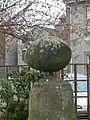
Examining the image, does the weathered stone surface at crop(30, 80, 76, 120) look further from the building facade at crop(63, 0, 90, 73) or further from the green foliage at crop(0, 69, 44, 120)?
the building facade at crop(63, 0, 90, 73)

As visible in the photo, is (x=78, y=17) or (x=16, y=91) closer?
(x=16, y=91)

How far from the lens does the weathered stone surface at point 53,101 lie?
3461mm

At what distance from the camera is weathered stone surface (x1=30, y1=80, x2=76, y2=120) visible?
3461mm

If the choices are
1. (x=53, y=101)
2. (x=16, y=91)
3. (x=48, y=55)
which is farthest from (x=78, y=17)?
(x=53, y=101)

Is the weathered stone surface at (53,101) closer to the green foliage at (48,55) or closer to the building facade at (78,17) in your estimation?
the green foliage at (48,55)

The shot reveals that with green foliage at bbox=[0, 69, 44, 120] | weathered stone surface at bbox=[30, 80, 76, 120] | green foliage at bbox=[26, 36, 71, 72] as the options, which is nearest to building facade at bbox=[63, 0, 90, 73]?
green foliage at bbox=[0, 69, 44, 120]

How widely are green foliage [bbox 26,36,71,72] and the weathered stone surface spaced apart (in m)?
0.22

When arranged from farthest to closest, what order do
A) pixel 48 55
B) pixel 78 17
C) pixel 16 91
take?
pixel 78 17 < pixel 16 91 < pixel 48 55

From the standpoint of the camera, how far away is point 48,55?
343 cm

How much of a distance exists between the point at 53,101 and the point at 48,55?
0.57 m

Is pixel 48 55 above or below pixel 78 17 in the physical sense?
below

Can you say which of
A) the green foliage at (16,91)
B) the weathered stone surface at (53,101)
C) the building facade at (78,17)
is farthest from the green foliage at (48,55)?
the building facade at (78,17)

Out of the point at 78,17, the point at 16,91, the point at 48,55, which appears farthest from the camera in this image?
the point at 78,17

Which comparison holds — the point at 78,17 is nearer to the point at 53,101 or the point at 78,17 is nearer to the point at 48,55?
the point at 48,55
